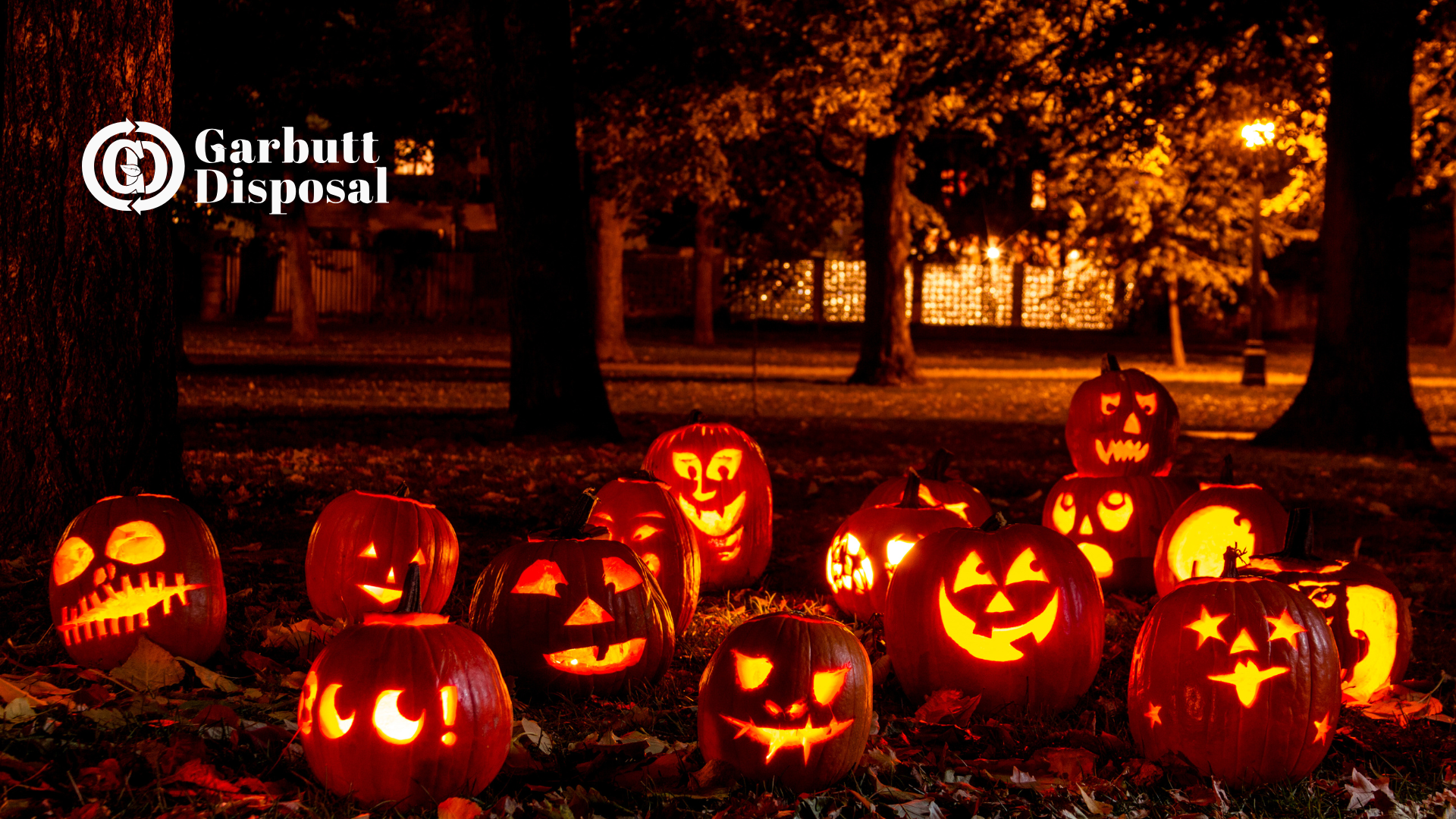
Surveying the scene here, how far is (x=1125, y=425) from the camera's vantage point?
6242 millimetres

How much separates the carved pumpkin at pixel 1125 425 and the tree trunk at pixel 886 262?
13.9m

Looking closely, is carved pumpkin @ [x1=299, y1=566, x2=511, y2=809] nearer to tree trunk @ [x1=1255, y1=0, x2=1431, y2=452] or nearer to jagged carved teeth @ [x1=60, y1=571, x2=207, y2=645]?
jagged carved teeth @ [x1=60, y1=571, x2=207, y2=645]

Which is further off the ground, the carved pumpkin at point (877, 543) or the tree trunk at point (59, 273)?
the tree trunk at point (59, 273)

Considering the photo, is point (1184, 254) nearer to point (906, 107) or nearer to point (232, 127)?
point (906, 107)

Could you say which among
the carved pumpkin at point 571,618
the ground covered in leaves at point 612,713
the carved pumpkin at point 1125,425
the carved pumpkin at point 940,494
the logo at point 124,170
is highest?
the logo at point 124,170

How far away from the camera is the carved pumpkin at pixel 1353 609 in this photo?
4105 mm

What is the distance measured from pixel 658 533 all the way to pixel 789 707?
66.1 inches

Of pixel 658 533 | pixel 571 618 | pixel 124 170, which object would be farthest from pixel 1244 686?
pixel 124 170

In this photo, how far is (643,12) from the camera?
652 inches

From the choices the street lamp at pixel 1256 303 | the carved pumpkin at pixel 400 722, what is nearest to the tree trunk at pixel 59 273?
the carved pumpkin at pixel 400 722

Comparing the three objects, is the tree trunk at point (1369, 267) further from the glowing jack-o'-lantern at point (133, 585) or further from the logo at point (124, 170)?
the glowing jack-o'-lantern at point (133, 585)

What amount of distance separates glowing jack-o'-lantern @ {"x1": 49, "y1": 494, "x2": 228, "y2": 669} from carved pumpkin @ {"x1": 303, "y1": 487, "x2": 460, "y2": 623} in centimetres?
48

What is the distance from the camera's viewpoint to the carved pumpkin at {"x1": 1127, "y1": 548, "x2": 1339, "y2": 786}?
3.47m

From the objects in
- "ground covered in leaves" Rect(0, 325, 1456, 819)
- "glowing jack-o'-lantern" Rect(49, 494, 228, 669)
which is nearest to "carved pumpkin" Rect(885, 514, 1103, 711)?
"ground covered in leaves" Rect(0, 325, 1456, 819)
